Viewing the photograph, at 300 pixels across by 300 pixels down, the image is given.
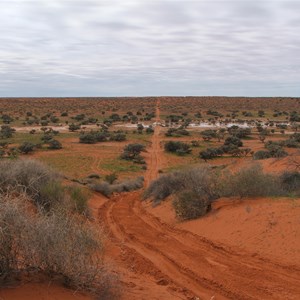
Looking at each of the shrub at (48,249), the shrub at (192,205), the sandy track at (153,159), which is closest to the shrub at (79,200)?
the shrub at (192,205)

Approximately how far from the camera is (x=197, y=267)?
9922 millimetres

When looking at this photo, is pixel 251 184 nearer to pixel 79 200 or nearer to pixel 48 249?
pixel 79 200

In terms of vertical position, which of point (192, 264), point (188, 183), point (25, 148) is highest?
point (188, 183)

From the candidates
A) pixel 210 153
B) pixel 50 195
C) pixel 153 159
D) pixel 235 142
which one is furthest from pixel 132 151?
pixel 50 195

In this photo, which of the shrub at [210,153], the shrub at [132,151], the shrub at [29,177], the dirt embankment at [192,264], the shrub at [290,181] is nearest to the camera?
the dirt embankment at [192,264]

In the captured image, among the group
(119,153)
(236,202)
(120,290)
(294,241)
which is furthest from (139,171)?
(120,290)

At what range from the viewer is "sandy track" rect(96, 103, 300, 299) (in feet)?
27.6

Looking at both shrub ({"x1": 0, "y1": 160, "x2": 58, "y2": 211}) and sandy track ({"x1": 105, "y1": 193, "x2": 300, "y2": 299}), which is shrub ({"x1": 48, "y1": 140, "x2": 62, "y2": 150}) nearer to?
shrub ({"x1": 0, "y1": 160, "x2": 58, "y2": 211})

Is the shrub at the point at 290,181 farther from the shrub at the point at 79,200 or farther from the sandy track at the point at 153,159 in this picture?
the sandy track at the point at 153,159

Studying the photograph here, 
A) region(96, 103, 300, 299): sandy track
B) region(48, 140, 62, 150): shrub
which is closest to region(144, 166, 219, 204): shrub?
region(96, 103, 300, 299): sandy track

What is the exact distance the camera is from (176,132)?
4578 cm

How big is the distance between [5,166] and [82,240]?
8.42 meters

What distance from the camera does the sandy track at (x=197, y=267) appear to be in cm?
841

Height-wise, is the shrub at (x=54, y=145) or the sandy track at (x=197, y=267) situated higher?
the shrub at (x=54, y=145)
